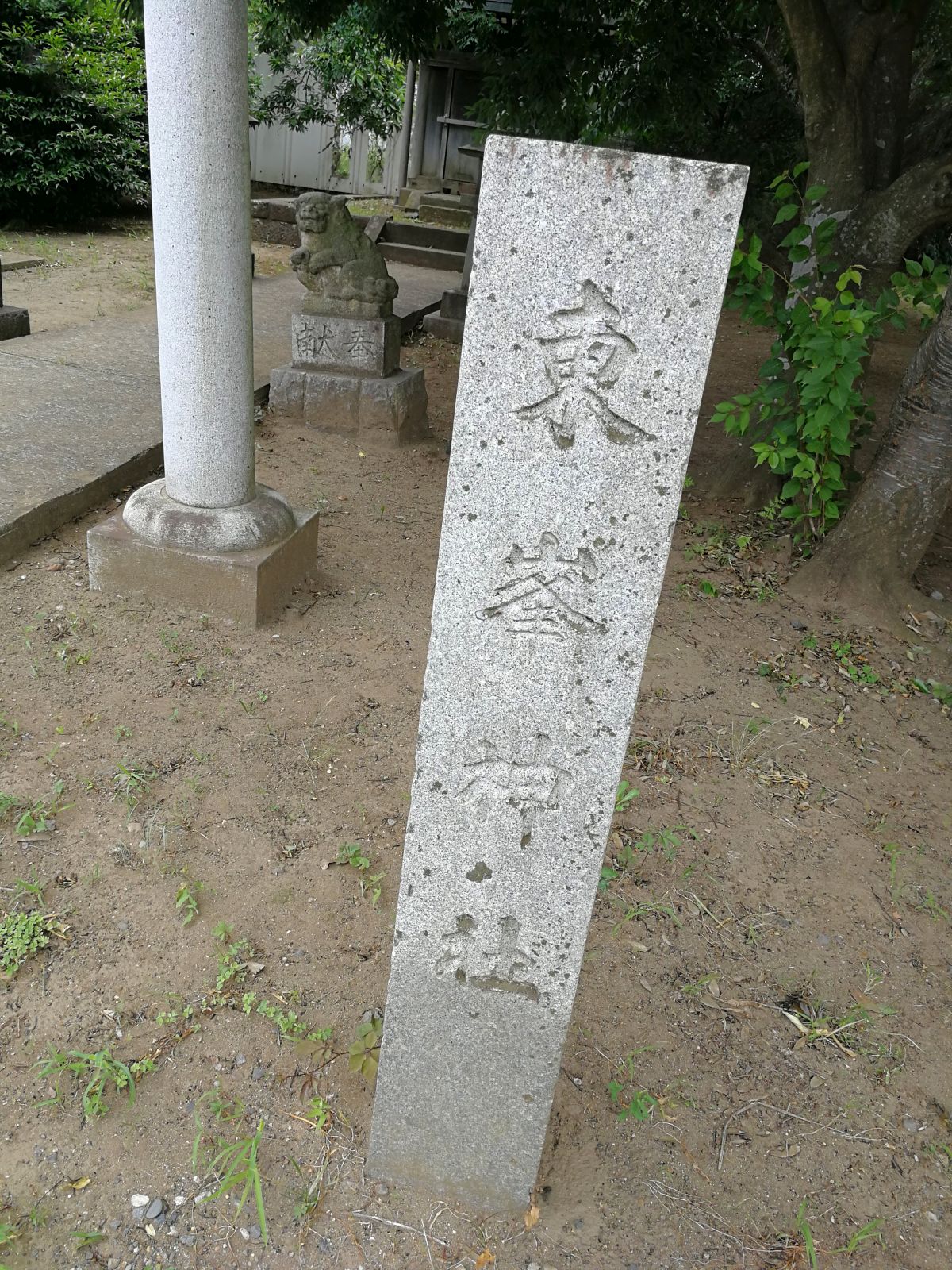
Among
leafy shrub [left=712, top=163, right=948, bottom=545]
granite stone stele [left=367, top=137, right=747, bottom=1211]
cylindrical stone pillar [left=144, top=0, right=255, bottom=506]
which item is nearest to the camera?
granite stone stele [left=367, top=137, right=747, bottom=1211]

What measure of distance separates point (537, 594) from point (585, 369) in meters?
0.32

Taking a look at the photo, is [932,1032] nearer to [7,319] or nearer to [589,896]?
[589,896]

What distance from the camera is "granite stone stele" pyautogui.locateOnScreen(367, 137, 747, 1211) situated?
119 centimetres

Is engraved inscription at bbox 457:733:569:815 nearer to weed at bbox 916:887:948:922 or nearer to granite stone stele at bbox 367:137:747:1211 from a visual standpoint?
granite stone stele at bbox 367:137:747:1211

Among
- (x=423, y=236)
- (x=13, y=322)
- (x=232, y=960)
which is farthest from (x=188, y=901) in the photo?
(x=423, y=236)

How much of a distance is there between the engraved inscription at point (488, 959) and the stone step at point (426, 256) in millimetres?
10870

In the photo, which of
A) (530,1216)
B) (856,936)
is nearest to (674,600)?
(856,936)

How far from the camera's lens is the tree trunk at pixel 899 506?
4004 mm

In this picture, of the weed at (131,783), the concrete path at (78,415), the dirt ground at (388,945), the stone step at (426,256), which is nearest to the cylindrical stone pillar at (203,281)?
the dirt ground at (388,945)

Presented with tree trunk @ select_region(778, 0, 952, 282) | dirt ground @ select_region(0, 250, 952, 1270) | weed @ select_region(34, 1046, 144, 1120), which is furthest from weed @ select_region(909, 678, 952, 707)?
weed @ select_region(34, 1046, 144, 1120)

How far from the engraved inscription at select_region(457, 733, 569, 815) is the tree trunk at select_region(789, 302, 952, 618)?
10.3ft

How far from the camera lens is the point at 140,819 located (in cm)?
272

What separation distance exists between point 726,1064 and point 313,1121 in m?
0.97

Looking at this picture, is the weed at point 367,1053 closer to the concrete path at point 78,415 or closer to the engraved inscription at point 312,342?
the concrete path at point 78,415
